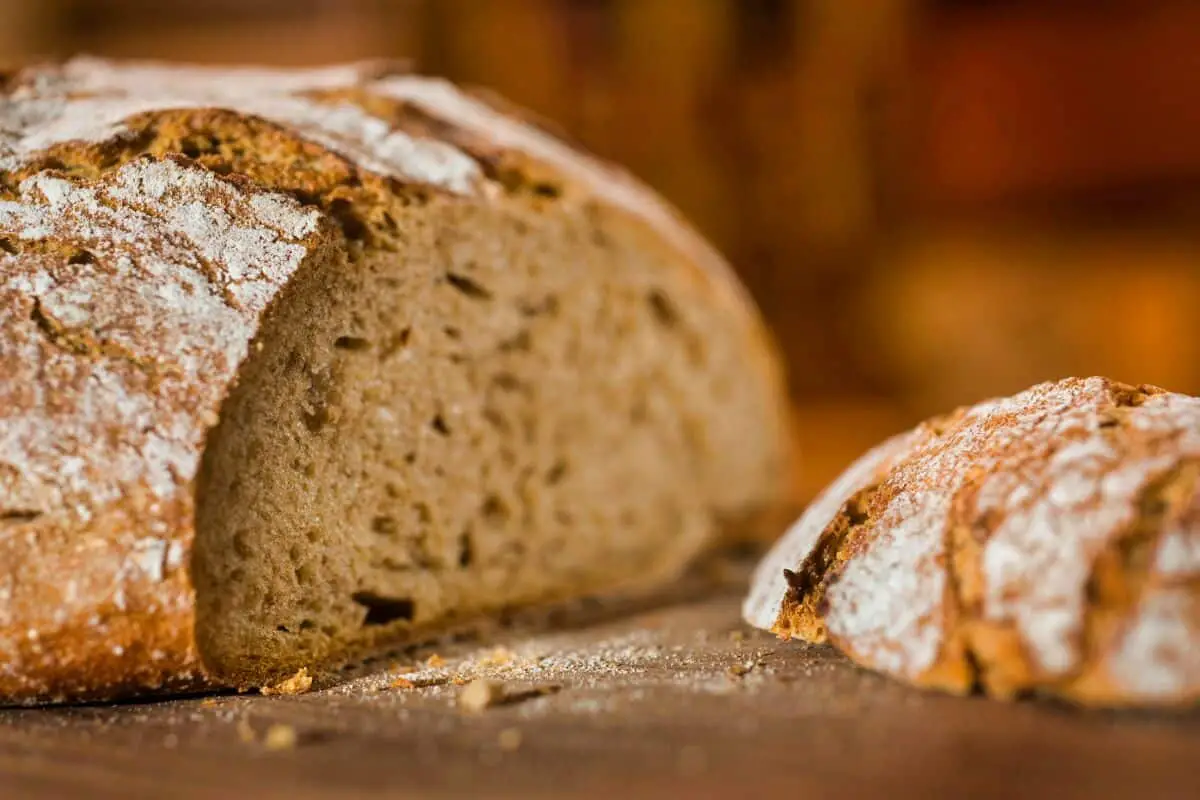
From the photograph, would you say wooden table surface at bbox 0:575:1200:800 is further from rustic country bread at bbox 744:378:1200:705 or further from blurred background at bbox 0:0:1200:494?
blurred background at bbox 0:0:1200:494

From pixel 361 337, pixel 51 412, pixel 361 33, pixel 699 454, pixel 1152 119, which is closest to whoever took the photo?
pixel 51 412

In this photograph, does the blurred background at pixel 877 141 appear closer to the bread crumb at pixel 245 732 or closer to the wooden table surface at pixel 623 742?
the wooden table surface at pixel 623 742

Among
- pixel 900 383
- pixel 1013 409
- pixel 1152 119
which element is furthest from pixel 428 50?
pixel 1013 409

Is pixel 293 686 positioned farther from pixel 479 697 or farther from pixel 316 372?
pixel 316 372

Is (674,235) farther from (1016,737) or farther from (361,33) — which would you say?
(361,33)

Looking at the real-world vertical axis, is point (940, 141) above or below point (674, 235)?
above

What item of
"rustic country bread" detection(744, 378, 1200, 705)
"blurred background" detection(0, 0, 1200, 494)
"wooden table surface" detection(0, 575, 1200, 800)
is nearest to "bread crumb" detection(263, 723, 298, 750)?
"wooden table surface" detection(0, 575, 1200, 800)
